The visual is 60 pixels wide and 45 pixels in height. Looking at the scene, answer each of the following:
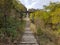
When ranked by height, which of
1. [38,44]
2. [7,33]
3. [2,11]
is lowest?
[38,44]

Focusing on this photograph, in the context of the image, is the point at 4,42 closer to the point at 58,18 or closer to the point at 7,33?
the point at 7,33

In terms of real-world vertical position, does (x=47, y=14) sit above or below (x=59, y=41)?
above

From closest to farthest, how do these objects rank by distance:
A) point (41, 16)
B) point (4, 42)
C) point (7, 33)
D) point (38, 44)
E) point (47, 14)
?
1. point (4, 42)
2. point (7, 33)
3. point (38, 44)
4. point (47, 14)
5. point (41, 16)

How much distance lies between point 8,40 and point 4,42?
1.04 ft

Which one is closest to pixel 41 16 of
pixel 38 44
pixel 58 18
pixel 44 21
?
pixel 44 21

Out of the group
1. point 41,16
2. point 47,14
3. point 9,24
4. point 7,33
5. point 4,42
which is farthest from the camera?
point 41,16

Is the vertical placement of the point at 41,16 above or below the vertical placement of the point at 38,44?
above

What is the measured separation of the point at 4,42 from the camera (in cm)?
1029

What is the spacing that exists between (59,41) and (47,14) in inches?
292

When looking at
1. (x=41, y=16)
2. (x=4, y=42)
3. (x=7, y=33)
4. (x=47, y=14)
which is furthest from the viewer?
(x=41, y=16)

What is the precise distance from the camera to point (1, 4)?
12617mm

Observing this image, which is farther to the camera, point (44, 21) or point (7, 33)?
point (44, 21)

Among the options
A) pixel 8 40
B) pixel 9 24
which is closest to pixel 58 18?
pixel 9 24

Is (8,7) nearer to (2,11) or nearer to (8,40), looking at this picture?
(2,11)
